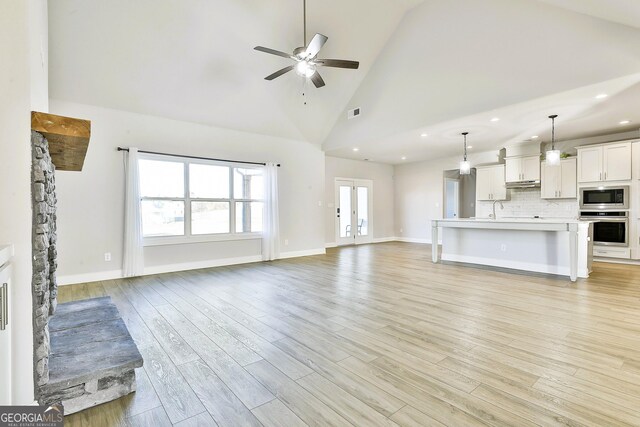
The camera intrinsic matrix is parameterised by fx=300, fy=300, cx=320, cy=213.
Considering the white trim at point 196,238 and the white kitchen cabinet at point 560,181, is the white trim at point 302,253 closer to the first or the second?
the white trim at point 196,238

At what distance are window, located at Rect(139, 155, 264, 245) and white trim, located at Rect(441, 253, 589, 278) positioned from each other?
424cm

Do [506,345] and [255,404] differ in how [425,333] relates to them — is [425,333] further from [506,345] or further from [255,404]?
[255,404]

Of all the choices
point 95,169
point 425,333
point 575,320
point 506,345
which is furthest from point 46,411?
point 95,169

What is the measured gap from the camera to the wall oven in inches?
223

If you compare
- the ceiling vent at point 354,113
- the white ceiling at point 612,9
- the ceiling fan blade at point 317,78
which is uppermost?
the ceiling vent at point 354,113

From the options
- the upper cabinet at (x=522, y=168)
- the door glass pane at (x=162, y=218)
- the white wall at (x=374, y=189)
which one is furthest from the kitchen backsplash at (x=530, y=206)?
the door glass pane at (x=162, y=218)

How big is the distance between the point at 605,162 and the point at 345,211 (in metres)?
5.87

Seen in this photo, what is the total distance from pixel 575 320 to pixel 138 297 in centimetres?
493

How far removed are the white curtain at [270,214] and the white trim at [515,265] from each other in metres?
3.68

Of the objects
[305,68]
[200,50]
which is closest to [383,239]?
[305,68]

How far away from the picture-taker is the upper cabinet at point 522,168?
6.79m

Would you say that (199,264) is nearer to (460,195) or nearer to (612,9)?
(612,9)

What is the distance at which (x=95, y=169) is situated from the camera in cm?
469

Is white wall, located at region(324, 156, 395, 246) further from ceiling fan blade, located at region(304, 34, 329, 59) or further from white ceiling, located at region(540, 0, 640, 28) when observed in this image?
white ceiling, located at region(540, 0, 640, 28)
